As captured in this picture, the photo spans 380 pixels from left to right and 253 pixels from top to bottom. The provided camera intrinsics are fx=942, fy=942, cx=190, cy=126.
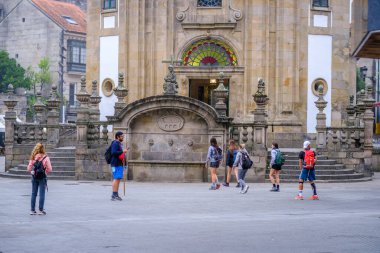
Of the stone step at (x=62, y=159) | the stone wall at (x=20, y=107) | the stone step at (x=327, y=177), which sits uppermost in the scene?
the stone wall at (x=20, y=107)

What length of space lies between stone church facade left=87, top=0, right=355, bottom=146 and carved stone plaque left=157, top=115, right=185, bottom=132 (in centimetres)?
749

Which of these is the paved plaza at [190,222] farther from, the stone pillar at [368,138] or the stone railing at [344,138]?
the stone pillar at [368,138]

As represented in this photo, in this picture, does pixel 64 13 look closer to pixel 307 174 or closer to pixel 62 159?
pixel 62 159

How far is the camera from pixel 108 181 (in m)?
32.2

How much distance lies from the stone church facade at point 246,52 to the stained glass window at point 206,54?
0.14 feet

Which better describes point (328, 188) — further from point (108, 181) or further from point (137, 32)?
point (137, 32)

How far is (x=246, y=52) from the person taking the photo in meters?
39.8

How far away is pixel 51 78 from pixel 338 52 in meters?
43.8

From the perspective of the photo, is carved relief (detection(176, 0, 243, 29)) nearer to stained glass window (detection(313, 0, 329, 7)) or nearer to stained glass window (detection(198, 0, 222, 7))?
stained glass window (detection(198, 0, 222, 7))

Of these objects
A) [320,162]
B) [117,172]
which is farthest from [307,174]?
[320,162]

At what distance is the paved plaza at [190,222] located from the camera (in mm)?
14875

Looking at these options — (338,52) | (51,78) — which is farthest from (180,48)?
(51,78)

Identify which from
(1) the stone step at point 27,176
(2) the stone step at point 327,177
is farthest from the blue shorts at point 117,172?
(2) the stone step at point 327,177

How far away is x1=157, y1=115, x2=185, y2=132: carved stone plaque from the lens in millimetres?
32125
